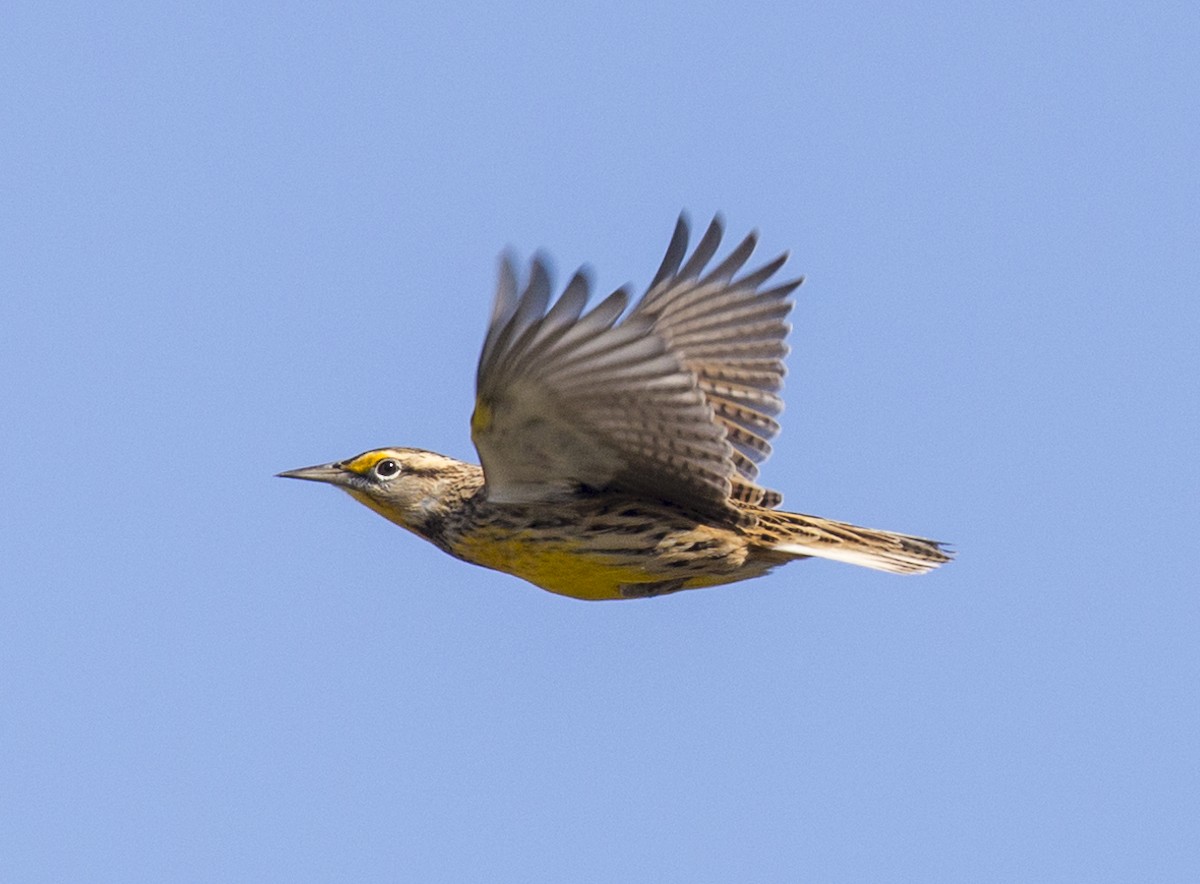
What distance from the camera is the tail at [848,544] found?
886 cm

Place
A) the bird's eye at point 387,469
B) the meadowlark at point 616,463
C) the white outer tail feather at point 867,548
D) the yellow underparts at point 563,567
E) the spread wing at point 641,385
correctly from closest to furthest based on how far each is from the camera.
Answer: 1. the spread wing at point 641,385
2. the meadowlark at point 616,463
3. the yellow underparts at point 563,567
4. the white outer tail feather at point 867,548
5. the bird's eye at point 387,469

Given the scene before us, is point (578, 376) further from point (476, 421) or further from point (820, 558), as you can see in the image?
point (820, 558)

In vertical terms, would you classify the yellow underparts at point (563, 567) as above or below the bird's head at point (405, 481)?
below

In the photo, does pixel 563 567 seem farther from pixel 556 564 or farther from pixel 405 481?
pixel 405 481

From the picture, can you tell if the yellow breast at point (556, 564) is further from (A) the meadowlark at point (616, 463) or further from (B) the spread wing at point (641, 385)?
(B) the spread wing at point (641, 385)

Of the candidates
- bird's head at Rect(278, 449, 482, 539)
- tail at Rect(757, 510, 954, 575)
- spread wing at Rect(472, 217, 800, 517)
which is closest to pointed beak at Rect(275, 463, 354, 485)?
bird's head at Rect(278, 449, 482, 539)

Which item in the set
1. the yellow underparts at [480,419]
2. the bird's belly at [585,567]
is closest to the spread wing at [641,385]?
the yellow underparts at [480,419]

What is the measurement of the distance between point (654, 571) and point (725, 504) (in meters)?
0.44

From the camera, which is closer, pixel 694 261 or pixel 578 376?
pixel 578 376

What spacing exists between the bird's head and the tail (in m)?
1.37

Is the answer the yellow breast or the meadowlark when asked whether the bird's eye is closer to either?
the meadowlark

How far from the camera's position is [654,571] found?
8.72 m

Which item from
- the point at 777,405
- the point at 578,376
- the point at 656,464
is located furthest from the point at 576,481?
the point at 777,405

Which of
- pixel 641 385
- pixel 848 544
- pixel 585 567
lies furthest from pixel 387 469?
pixel 848 544
